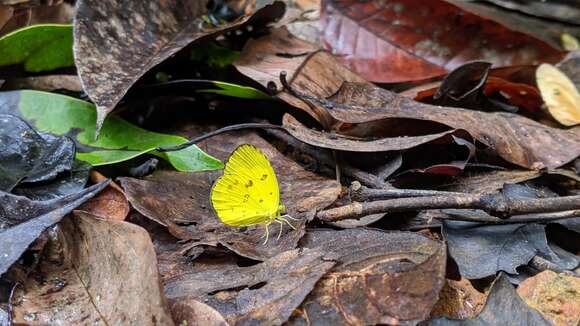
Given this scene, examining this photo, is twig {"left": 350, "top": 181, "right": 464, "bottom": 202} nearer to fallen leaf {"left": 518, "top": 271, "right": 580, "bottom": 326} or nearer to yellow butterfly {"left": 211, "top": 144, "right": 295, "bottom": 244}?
yellow butterfly {"left": 211, "top": 144, "right": 295, "bottom": 244}

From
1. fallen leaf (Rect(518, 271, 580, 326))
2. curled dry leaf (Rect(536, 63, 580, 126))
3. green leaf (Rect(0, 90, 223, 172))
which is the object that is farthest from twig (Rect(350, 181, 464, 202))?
curled dry leaf (Rect(536, 63, 580, 126))

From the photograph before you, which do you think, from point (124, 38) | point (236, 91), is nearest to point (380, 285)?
point (236, 91)

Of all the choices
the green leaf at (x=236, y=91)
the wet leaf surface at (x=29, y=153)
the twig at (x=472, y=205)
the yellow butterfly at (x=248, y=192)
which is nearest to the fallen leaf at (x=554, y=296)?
the twig at (x=472, y=205)

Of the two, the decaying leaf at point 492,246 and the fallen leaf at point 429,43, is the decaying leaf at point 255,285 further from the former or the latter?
the fallen leaf at point 429,43

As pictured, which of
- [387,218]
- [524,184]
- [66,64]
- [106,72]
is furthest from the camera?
[66,64]

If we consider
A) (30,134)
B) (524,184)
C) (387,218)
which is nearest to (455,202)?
(387,218)

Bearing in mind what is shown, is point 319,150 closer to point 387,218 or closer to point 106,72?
point 387,218

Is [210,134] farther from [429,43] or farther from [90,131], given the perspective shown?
[429,43]
